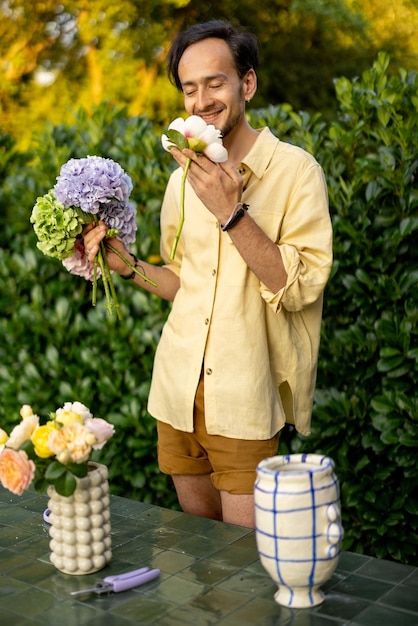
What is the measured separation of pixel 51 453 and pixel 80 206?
2.64 ft

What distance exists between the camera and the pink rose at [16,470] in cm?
175

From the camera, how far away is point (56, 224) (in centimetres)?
233

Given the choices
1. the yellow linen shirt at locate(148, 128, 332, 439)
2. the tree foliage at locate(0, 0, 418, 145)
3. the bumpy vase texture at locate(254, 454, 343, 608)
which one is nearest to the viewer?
the bumpy vase texture at locate(254, 454, 343, 608)

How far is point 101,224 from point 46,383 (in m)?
1.69

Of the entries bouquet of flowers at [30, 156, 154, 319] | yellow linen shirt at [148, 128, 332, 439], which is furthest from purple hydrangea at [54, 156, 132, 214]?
yellow linen shirt at [148, 128, 332, 439]

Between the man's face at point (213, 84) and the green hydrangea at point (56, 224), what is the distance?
0.44m

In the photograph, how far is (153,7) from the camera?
1171 centimetres

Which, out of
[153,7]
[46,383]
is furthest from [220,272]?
[153,7]

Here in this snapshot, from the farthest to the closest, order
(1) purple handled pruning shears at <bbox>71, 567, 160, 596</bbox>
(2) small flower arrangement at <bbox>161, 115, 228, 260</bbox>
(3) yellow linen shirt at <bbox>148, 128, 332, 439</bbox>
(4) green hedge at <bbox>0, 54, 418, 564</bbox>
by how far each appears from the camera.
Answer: (4) green hedge at <bbox>0, 54, 418, 564</bbox>
(3) yellow linen shirt at <bbox>148, 128, 332, 439</bbox>
(2) small flower arrangement at <bbox>161, 115, 228, 260</bbox>
(1) purple handled pruning shears at <bbox>71, 567, 160, 596</bbox>

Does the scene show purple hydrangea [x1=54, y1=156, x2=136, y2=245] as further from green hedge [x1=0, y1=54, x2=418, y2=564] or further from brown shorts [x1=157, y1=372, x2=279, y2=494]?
green hedge [x1=0, y1=54, x2=418, y2=564]

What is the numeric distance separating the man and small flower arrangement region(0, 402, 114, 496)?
581mm

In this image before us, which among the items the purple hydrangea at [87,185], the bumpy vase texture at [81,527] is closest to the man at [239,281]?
the purple hydrangea at [87,185]

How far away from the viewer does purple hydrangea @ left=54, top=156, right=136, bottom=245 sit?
2.30 metres

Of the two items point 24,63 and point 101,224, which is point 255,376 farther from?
point 24,63
